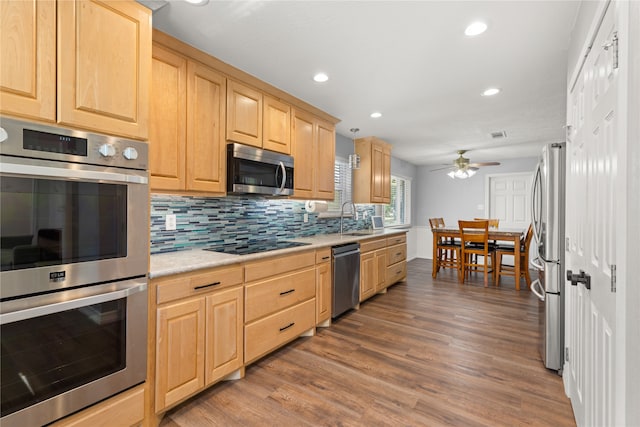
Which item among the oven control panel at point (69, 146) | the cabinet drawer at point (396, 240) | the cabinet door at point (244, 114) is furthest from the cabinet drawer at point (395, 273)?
the oven control panel at point (69, 146)

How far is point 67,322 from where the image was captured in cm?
128

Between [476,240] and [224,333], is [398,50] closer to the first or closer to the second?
[224,333]

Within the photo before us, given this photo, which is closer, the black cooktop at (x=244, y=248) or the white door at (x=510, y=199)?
the black cooktop at (x=244, y=248)

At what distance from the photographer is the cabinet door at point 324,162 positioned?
333 centimetres

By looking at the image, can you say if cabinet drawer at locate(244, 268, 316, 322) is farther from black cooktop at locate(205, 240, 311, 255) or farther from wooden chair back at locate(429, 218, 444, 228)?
wooden chair back at locate(429, 218, 444, 228)

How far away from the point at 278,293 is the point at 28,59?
197 centimetres

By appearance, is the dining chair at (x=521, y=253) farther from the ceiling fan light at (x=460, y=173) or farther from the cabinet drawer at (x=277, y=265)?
the cabinet drawer at (x=277, y=265)

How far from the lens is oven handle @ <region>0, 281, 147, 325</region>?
1.12 m

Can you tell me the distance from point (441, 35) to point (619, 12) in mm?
1138

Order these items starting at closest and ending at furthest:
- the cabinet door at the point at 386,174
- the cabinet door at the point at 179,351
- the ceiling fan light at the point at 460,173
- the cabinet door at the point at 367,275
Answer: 1. the cabinet door at the point at 179,351
2. the cabinet door at the point at 367,275
3. the cabinet door at the point at 386,174
4. the ceiling fan light at the point at 460,173

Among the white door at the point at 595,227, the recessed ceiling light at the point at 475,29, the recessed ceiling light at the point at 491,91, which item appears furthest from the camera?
the recessed ceiling light at the point at 491,91

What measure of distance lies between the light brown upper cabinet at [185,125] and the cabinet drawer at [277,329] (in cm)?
112

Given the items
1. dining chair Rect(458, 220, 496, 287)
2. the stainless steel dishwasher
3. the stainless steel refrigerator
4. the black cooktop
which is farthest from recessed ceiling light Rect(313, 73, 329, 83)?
dining chair Rect(458, 220, 496, 287)

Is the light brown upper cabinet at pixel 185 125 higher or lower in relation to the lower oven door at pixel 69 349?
higher
